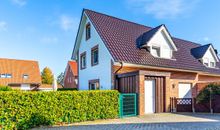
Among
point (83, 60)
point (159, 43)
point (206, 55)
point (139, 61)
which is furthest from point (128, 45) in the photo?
point (206, 55)

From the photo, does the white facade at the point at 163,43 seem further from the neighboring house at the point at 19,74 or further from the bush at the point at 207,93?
the neighboring house at the point at 19,74

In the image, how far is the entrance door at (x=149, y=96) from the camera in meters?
15.2

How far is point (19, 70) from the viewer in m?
41.9

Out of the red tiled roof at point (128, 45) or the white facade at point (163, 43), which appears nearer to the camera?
the red tiled roof at point (128, 45)

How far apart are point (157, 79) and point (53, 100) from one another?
7636 mm

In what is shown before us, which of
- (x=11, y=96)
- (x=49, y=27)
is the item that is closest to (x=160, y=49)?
(x=49, y=27)

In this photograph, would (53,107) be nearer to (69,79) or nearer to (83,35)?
(83,35)

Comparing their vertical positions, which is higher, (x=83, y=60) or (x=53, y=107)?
(x=83, y=60)

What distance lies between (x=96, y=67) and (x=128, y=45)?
3.50m

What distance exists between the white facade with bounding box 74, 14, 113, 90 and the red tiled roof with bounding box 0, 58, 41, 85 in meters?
22.1

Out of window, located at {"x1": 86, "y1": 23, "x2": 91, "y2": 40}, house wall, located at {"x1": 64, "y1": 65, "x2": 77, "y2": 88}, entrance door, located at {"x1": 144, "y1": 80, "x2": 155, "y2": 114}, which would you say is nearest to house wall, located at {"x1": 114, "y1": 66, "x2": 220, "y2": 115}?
entrance door, located at {"x1": 144, "y1": 80, "x2": 155, "y2": 114}

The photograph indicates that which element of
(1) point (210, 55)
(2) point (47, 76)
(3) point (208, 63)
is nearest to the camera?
(3) point (208, 63)

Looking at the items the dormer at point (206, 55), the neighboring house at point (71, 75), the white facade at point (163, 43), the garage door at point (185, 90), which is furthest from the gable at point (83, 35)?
the neighboring house at point (71, 75)

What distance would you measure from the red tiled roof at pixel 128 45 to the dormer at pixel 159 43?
23.0 inches
